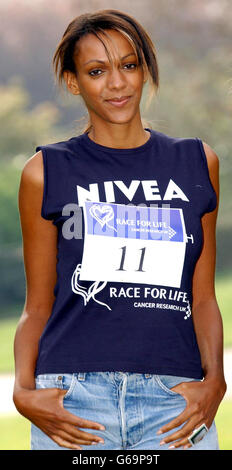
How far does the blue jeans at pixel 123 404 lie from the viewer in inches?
74.4

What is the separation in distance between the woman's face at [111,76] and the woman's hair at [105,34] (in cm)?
2

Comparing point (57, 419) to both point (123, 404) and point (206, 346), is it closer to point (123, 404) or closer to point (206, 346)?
point (123, 404)

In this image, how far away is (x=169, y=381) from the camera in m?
1.95

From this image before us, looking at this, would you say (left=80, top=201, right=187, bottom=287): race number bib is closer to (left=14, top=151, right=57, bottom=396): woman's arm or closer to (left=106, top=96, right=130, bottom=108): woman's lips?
(left=14, top=151, right=57, bottom=396): woman's arm

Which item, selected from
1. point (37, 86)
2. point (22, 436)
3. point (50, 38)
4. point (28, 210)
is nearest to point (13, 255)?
point (37, 86)

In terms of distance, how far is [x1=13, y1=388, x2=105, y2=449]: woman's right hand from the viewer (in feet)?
6.29

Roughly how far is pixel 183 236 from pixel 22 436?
391 centimetres

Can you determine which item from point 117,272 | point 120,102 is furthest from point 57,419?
point 120,102

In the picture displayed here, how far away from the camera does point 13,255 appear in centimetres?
1260

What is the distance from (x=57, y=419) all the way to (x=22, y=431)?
4.00m

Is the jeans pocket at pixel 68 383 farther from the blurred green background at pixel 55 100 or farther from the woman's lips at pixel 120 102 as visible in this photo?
the blurred green background at pixel 55 100

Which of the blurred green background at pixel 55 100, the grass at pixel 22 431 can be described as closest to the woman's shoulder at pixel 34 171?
the grass at pixel 22 431
